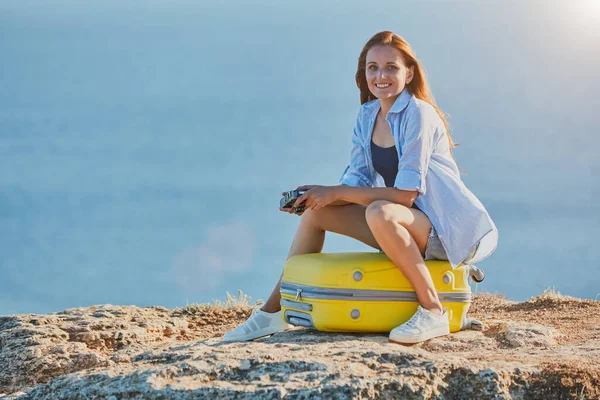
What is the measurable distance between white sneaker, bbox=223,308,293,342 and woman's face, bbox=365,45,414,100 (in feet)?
6.17

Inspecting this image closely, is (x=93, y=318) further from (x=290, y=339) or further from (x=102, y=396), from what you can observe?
(x=102, y=396)

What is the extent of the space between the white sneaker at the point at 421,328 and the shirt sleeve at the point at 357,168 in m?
1.19

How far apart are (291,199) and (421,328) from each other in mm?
1262

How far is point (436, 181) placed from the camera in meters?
5.24

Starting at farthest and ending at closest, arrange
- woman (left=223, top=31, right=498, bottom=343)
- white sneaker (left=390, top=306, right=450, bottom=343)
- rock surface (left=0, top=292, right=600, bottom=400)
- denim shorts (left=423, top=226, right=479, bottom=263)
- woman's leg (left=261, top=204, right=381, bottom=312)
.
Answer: woman's leg (left=261, top=204, right=381, bottom=312), denim shorts (left=423, top=226, right=479, bottom=263), woman (left=223, top=31, right=498, bottom=343), white sneaker (left=390, top=306, right=450, bottom=343), rock surface (left=0, top=292, right=600, bottom=400)

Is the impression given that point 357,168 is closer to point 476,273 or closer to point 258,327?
point 476,273

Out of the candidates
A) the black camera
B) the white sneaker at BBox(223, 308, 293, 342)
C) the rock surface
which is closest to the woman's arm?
the black camera

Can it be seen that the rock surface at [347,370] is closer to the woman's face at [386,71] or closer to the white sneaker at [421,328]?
the white sneaker at [421,328]

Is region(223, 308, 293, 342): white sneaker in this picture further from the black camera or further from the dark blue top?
the dark blue top

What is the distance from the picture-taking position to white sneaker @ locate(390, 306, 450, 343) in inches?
191

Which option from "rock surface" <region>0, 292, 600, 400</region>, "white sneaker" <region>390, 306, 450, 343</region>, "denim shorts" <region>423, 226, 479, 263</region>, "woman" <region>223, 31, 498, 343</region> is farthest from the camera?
"denim shorts" <region>423, 226, 479, 263</region>

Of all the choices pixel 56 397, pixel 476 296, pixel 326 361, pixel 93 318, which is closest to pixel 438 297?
pixel 326 361

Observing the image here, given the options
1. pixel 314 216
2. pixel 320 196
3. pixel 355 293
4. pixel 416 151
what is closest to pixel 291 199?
pixel 320 196

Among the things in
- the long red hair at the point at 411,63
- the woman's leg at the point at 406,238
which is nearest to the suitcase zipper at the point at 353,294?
the woman's leg at the point at 406,238
